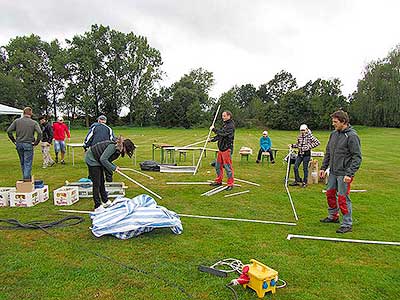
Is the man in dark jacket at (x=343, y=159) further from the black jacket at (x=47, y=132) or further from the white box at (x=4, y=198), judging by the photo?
the black jacket at (x=47, y=132)

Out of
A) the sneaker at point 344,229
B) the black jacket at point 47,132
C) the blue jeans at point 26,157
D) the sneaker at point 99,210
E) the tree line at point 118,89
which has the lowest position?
the sneaker at point 344,229

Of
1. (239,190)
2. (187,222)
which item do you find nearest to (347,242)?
(187,222)

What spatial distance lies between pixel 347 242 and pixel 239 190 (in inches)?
140

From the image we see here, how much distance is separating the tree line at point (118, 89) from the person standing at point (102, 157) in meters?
39.3

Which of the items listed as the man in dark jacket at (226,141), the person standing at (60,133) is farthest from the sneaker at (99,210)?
the person standing at (60,133)

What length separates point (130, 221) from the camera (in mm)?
4840

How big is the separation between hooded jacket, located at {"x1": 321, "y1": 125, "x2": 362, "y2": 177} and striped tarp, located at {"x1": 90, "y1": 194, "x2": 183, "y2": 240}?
8.31 ft

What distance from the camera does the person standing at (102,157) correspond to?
5418 mm

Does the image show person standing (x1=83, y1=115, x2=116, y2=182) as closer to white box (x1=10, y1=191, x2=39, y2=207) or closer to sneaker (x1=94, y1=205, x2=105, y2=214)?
white box (x1=10, y1=191, x2=39, y2=207)

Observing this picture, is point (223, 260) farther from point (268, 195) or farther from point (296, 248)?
point (268, 195)

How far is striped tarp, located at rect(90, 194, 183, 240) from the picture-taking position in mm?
4797

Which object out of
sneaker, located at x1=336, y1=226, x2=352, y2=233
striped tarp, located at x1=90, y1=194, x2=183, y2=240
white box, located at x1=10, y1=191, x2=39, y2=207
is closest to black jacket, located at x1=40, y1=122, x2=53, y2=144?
white box, located at x1=10, y1=191, x2=39, y2=207

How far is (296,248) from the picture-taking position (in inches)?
177

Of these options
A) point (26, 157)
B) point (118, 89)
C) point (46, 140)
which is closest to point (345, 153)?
point (26, 157)
